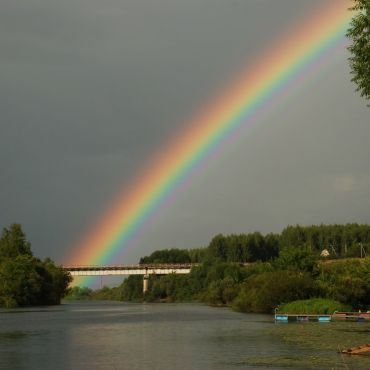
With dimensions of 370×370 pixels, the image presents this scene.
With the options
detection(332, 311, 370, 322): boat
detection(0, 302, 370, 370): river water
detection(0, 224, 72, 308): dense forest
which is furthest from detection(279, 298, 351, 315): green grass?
detection(0, 224, 72, 308): dense forest

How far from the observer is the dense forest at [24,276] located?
153750 millimetres

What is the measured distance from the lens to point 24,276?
6053 inches

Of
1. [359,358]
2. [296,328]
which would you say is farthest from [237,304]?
[359,358]

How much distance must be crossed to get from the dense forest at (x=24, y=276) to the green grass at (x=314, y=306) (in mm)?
79180

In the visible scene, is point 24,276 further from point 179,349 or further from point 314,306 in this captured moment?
point 179,349

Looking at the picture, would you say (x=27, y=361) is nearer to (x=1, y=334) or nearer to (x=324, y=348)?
(x=324, y=348)

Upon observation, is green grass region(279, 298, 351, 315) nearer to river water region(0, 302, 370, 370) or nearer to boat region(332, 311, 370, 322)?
A: boat region(332, 311, 370, 322)

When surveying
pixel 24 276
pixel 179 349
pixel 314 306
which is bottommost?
pixel 179 349

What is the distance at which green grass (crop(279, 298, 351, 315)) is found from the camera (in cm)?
8994

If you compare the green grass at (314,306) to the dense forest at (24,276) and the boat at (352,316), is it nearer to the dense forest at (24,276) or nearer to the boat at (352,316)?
the boat at (352,316)

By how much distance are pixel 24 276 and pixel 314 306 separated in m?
84.3

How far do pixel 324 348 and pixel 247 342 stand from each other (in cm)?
931

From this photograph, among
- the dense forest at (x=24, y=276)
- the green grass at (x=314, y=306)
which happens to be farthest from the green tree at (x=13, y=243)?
the green grass at (x=314, y=306)

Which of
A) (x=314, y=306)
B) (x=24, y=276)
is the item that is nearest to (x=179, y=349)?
(x=314, y=306)
